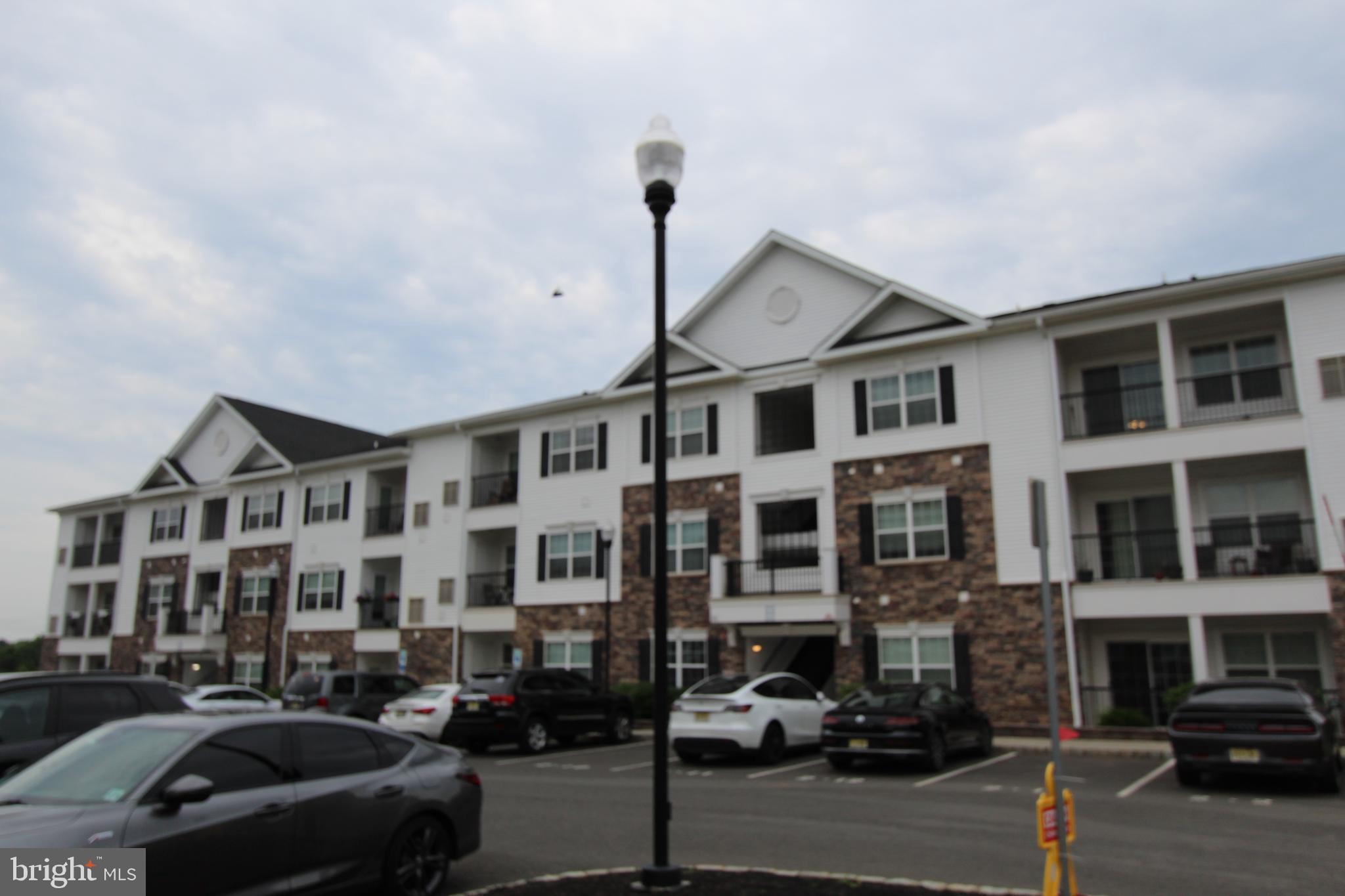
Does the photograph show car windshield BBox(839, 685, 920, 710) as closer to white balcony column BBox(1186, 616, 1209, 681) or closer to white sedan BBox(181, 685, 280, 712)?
white balcony column BBox(1186, 616, 1209, 681)

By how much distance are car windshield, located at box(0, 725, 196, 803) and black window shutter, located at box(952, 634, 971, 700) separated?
18005 mm

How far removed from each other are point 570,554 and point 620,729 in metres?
8.03

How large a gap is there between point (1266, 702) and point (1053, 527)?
326 inches

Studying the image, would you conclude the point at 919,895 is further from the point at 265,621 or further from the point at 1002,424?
the point at 265,621

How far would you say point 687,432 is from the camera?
27.1m

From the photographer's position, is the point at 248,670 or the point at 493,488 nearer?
the point at 493,488

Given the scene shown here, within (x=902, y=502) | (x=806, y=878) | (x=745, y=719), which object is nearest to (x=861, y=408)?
(x=902, y=502)

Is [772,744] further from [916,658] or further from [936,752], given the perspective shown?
[916,658]

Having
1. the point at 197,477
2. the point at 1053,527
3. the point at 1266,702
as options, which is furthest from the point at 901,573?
the point at 197,477

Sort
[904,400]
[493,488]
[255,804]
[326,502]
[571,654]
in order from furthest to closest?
[326,502] < [493,488] < [571,654] < [904,400] < [255,804]

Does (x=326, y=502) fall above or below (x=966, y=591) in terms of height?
above

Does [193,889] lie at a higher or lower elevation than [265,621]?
lower

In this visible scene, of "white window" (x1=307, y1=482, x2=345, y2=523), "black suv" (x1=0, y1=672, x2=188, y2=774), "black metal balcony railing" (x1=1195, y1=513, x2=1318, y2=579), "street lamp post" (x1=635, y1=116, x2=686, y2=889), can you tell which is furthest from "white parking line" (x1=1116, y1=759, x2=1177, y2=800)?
"white window" (x1=307, y1=482, x2=345, y2=523)

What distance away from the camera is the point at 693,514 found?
26375 millimetres
